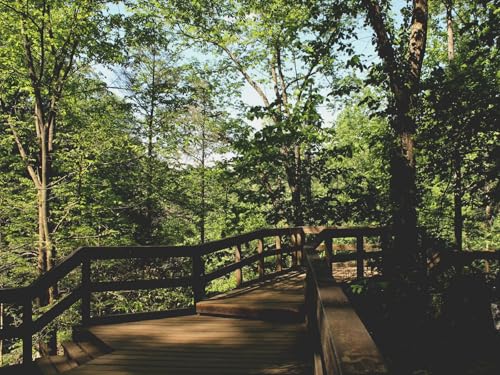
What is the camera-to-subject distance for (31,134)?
15.9m

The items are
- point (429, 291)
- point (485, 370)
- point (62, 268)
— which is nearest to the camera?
point (485, 370)

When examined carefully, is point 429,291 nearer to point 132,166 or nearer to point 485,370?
point 485,370

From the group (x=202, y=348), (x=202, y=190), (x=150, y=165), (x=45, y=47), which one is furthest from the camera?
(x=202, y=190)

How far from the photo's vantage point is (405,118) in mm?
7742

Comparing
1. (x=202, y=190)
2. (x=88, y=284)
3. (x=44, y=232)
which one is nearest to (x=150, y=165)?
(x=202, y=190)

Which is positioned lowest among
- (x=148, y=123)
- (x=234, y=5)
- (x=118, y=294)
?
(x=118, y=294)

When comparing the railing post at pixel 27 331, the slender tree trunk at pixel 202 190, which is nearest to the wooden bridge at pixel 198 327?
the railing post at pixel 27 331

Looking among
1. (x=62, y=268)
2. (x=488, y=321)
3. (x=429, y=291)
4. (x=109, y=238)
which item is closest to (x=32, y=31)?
(x=109, y=238)

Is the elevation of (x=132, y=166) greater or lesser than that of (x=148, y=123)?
lesser

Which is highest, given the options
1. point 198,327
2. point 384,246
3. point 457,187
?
point 457,187

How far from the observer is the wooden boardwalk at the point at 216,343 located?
4.21m

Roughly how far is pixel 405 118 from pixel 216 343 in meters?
5.60

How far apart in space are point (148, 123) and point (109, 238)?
6.42 metres

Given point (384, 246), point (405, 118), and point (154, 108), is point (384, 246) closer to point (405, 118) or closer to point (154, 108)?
point (405, 118)
